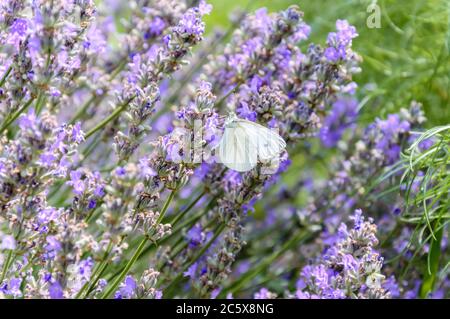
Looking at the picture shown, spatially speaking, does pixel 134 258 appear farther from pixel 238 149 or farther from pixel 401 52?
pixel 401 52

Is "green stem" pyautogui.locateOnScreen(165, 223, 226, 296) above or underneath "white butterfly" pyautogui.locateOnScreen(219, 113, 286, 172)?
underneath

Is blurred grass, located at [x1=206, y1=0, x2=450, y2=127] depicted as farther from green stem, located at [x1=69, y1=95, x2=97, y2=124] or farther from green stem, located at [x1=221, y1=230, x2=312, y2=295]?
green stem, located at [x1=69, y1=95, x2=97, y2=124]

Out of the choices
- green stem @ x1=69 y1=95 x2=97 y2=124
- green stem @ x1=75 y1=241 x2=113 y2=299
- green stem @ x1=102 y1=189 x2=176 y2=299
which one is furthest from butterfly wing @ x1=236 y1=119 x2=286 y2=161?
green stem @ x1=69 y1=95 x2=97 y2=124

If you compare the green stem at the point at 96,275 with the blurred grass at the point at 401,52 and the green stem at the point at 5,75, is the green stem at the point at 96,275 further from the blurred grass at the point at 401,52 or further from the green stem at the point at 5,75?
the blurred grass at the point at 401,52

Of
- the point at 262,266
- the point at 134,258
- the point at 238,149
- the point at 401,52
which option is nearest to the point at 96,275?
the point at 134,258

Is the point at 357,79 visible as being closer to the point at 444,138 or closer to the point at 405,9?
the point at 405,9
